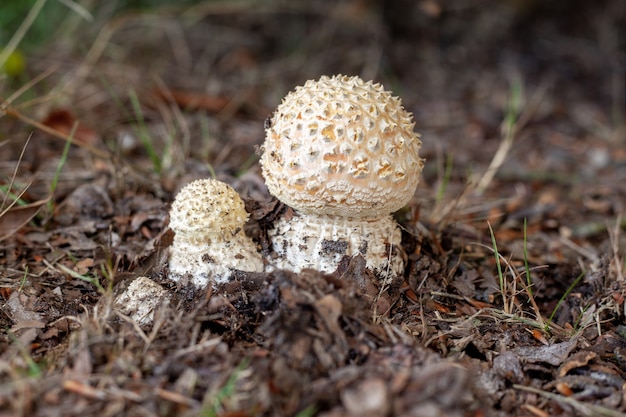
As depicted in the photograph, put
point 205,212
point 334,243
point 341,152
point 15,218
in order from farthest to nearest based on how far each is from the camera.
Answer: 1. point 15,218
2. point 334,243
3. point 205,212
4. point 341,152

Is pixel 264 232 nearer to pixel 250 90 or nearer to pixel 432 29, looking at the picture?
pixel 250 90

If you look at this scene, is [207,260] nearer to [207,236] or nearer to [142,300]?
[207,236]

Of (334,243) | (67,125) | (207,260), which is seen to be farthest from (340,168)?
(67,125)

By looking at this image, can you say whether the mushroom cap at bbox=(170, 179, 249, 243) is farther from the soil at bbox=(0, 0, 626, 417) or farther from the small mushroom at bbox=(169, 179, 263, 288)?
the soil at bbox=(0, 0, 626, 417)

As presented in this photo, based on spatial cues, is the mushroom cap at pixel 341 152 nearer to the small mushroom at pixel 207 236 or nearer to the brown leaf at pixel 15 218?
the small mushroom at pixel 207 236

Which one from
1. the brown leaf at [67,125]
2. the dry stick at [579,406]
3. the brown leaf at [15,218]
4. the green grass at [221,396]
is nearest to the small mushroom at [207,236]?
the green grass at [221,396]
